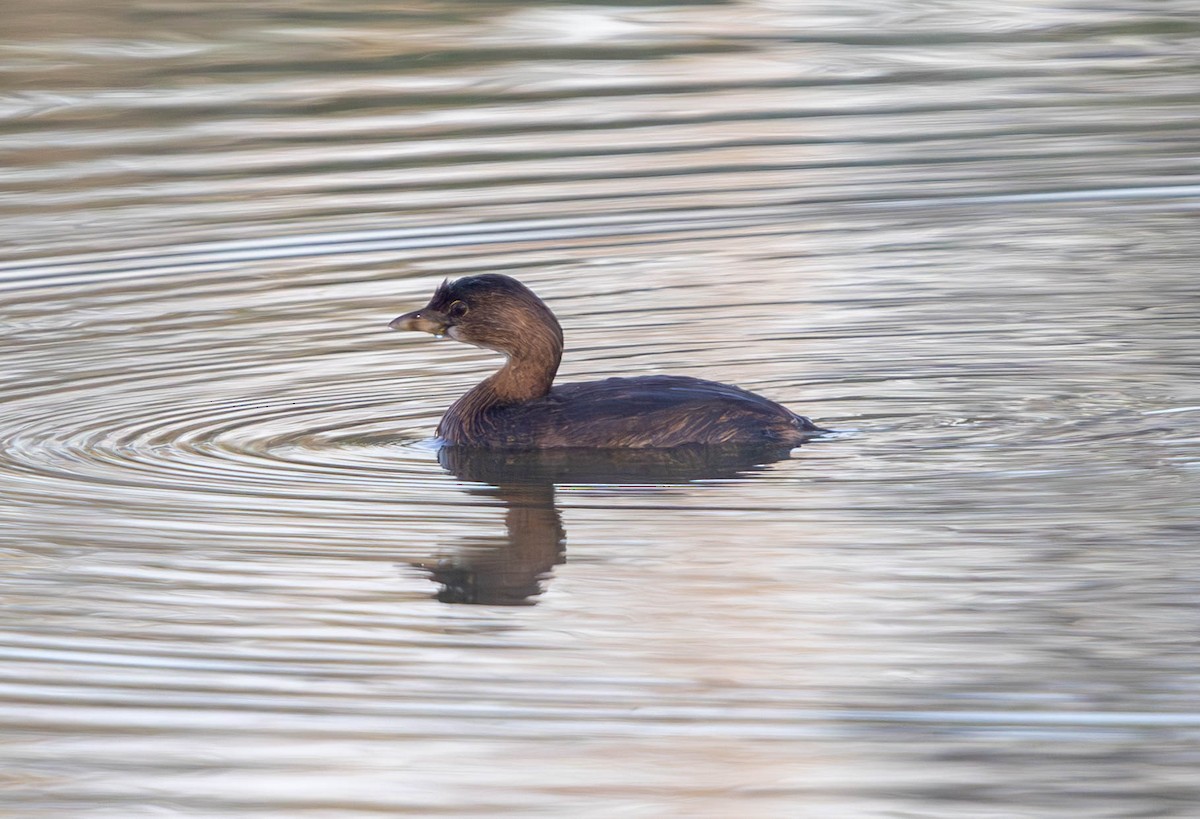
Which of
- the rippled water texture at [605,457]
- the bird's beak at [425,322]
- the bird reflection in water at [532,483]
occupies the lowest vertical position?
the bird reflection in water at [532,483]

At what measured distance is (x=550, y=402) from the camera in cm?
994

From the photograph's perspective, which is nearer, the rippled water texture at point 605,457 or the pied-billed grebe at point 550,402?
the rippled water texture at point 605,457

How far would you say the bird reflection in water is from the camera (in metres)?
7.89

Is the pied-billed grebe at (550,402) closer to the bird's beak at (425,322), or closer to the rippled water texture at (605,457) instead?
the bird's beak at (425,322)

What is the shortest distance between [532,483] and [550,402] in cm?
64

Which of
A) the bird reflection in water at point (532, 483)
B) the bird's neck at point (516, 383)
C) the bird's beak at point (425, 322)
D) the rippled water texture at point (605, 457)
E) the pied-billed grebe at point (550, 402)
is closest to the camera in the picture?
the rippled water texture at point (605, 457)

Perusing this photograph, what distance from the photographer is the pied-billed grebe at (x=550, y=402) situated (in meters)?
9.59

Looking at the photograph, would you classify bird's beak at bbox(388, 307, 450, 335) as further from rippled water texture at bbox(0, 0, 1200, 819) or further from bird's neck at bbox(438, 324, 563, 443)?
rippled water texture at bbox(0, 0, 1200, 819)

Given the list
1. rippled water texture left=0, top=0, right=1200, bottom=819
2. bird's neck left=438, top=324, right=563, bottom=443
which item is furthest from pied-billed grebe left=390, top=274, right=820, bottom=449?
rippled water texture left=0, top=0, right=1200, bottom=819

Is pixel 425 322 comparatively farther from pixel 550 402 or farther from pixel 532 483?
pixel 532 483

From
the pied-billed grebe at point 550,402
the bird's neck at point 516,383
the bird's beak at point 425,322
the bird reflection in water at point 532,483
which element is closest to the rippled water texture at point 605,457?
the bird reflection in water at point 532,483

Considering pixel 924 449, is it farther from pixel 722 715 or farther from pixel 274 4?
pixel 274 4

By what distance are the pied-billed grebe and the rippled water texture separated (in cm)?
16

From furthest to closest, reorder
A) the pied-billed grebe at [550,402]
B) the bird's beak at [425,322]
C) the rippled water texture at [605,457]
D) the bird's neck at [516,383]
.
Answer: the bird's beak at [425,322], the bird's neck at [516,383], the pied-billed grebe at [550,402], the rippled water texture at [605,457]
